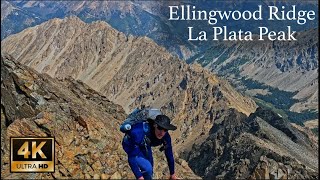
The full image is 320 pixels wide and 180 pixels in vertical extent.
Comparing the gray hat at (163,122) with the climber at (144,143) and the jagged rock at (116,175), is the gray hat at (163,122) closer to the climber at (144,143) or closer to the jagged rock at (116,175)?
the climber at (144,143)

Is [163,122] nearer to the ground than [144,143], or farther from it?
farther from it

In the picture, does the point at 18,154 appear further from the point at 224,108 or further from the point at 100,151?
the point at 224,108

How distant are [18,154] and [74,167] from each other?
3545 millimetres

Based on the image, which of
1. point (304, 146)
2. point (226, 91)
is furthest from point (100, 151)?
point (226, 91)

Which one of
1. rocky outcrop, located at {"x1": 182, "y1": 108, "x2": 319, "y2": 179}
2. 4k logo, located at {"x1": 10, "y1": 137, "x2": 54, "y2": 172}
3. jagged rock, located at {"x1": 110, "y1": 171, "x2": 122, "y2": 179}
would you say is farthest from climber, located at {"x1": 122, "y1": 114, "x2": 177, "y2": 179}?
rocky outcrop, located at {"x1": 182, "y1": 108, "x2": 319, "y2": 179}

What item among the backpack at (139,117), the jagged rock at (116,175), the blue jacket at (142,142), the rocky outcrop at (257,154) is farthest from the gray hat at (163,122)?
the rocky outcrop at (257,154)

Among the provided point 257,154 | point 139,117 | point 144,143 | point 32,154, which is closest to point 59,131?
point 32,154

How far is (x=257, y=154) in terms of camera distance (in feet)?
137

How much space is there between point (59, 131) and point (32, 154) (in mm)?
4822

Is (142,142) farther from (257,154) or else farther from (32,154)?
(257,154)

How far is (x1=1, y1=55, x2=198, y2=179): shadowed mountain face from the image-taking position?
1628 centimetres

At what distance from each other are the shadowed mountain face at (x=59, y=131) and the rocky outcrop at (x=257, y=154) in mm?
6355

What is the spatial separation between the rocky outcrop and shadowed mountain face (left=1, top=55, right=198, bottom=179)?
6355mm

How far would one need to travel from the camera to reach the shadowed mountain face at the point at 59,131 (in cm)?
1628
